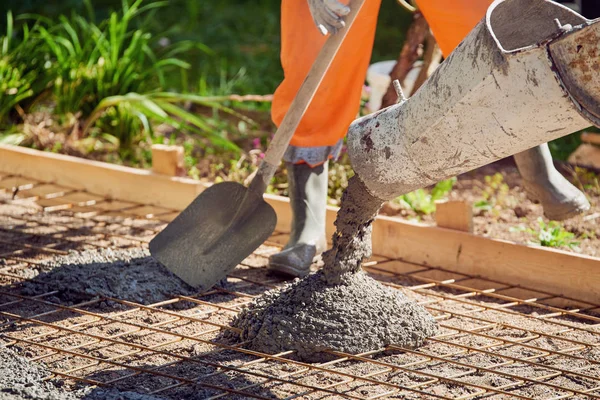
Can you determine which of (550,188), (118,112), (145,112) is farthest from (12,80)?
(550,188)

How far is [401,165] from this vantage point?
1.92 meters

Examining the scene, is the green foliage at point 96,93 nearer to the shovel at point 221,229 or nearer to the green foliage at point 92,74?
the green foliage at point 92,74

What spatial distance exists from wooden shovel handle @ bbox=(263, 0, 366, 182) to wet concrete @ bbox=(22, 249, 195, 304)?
48cm

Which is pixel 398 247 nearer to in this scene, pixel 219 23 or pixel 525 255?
pixel 525 255

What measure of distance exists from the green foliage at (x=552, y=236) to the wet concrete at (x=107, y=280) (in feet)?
3.94

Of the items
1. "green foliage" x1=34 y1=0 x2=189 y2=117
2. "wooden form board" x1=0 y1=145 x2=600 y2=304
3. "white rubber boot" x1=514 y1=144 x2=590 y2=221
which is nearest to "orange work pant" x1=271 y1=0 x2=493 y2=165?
"wooden form board" x1=0 y1=145 x2=600 y2=304

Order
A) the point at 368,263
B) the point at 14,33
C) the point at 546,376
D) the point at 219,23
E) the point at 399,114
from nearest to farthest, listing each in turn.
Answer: the point at 399,114, the point at 546,376, the point at 368,263, the point at 14,33, the point at 219,23

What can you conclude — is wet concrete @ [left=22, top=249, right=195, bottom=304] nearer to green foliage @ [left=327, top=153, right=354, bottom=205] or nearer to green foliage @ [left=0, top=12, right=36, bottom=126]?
green foliage @ [left=327, top=153, right=354, bottom=205]

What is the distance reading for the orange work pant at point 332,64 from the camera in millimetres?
2543

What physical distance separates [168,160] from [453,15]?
1359mm

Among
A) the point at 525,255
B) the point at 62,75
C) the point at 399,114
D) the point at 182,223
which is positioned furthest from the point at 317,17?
the point at 62,75

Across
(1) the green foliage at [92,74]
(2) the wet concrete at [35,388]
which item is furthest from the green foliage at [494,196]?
(2) the wet concrete at [35,388]

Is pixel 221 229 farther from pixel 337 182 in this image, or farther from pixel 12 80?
pixel 12 80

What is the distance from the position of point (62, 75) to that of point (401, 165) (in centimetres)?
251
